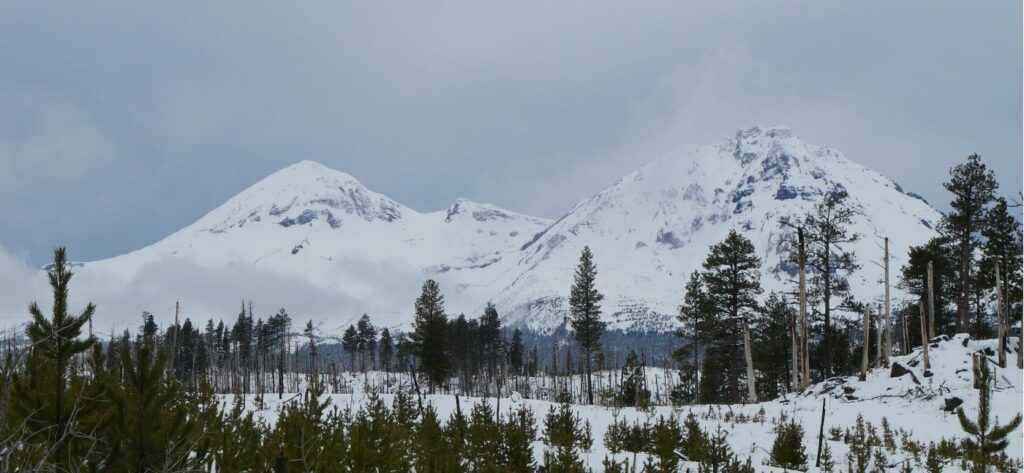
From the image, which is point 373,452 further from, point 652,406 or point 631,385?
point 631,385

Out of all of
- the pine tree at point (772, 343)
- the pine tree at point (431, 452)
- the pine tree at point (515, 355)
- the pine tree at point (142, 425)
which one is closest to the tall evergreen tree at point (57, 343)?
the pine tree at point (142, 425)

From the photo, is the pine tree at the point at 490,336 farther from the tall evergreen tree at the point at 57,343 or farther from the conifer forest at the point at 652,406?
the tall evergreen tree at the point at 57,343

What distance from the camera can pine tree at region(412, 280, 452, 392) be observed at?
1805 inches

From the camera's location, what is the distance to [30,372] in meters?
4.92

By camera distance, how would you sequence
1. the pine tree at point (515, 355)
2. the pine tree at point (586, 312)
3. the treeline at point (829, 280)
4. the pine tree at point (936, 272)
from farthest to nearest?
the pine tree at point (515, 355)
the pine tree at point (586, 312)
the pine tree at point (936, 272)
the treeline at point (829, 280)

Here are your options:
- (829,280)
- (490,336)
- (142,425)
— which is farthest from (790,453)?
(490,336)

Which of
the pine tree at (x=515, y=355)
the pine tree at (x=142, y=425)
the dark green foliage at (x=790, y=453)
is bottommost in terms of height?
the pine tree at (x=515, y=355)

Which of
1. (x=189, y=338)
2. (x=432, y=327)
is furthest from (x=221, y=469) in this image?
(x=189, y=338)

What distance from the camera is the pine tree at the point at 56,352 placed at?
14.4ft

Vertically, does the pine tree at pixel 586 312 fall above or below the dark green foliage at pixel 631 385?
above

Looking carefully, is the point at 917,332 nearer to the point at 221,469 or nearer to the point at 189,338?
the point at 221,469

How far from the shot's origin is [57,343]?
4738 mm

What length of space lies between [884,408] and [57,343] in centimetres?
2380

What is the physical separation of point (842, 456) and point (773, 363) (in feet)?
97.9
